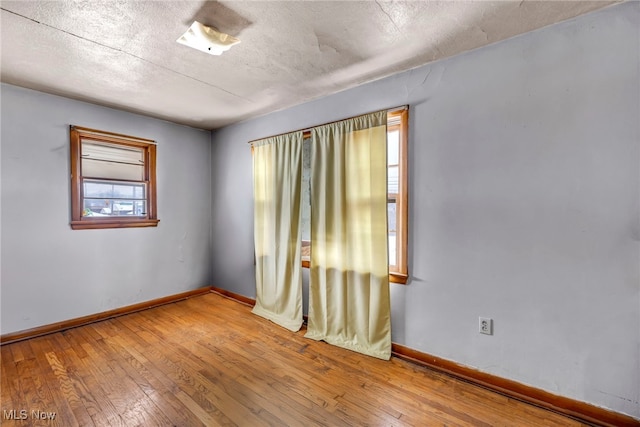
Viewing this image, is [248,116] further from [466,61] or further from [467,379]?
[467,379]

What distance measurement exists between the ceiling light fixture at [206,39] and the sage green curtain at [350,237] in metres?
1.23

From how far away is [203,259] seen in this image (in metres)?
4.38

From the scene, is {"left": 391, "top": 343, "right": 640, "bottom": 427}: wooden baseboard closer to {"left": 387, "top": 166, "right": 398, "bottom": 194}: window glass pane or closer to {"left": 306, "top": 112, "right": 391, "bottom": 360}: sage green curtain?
{"left": 306, "top": 112, "right": 391, "bottom": 360}: sage green curtain

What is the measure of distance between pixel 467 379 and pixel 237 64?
3023 millimetres

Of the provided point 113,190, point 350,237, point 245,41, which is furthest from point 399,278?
point 113,190

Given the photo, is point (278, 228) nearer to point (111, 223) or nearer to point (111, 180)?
point (111, 223)

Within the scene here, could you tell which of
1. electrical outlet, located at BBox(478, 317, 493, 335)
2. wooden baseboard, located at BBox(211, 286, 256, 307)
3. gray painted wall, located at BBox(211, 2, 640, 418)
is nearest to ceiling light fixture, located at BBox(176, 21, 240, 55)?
gray painted wall, located at BBox(211, 2, 640, 418)

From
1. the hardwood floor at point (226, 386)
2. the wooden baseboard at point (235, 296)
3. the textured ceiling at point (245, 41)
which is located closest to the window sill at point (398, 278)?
the hardwood floor at point (226, 386)

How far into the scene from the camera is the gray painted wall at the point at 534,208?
5.53ft

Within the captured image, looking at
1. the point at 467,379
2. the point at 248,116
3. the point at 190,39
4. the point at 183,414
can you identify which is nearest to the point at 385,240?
the point at 467,379

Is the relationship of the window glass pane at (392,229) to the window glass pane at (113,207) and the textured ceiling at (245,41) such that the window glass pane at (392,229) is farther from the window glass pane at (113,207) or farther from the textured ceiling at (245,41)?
the window glass pane at (113,207)

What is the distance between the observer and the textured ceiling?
1671 mm

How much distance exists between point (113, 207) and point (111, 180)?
329 millimetres

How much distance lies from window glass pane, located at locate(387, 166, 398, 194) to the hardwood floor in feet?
4.83
